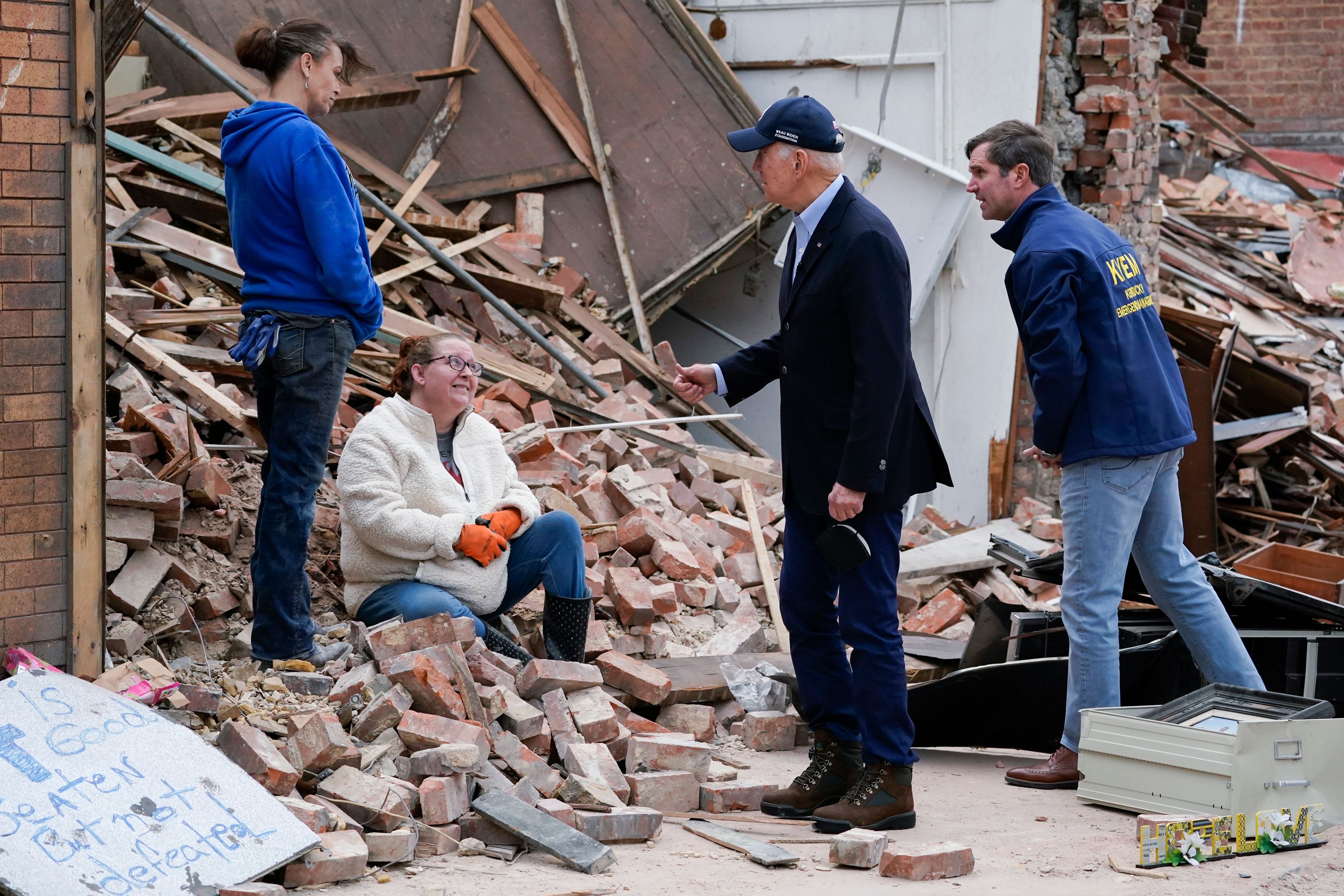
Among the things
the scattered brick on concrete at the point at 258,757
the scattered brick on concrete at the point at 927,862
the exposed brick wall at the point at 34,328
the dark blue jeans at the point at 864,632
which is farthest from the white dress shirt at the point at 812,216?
the exposed brick wall at the point at 34,328

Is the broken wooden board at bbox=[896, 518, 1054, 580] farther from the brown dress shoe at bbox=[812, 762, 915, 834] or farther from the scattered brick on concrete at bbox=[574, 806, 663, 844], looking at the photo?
the scattered brick on concrete at bbox=[574, 806, 663, 844]

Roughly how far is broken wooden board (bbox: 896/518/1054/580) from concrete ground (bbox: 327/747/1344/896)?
2.88 metres

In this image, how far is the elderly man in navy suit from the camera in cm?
370

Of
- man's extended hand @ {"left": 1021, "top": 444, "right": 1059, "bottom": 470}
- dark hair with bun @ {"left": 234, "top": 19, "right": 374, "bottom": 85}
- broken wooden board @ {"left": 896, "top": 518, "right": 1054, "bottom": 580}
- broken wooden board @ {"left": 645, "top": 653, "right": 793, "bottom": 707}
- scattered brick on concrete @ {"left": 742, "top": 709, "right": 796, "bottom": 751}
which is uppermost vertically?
dark hair with bun @ {"left": 234, "top": 19, "right": 374, "bottom": 85}

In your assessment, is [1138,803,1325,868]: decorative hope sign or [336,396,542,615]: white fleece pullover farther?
[336,396,542,615]: white fleece pullover

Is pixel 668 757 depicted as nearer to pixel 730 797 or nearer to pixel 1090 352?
pixel 730 797

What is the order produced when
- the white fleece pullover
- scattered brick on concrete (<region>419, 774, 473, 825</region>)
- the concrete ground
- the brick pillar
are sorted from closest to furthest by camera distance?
1. the concrete ground
2. scattered brick on concrete (<region>419, 774, 473, 825</region>)
3. the white fleece pullover
4. the brick pillar

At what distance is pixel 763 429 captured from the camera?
32.0 ft

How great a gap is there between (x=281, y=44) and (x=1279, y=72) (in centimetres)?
1576

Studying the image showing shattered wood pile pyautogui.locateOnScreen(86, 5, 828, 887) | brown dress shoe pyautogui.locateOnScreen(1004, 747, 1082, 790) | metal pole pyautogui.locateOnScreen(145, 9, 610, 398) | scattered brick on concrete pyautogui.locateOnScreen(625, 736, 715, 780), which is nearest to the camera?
shattered wood pile pyautogui.locateOnScreen(86, 5, 828, 887)

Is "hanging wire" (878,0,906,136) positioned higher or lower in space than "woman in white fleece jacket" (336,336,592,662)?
higher

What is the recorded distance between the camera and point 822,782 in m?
3.98

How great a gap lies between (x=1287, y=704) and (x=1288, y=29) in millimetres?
15028

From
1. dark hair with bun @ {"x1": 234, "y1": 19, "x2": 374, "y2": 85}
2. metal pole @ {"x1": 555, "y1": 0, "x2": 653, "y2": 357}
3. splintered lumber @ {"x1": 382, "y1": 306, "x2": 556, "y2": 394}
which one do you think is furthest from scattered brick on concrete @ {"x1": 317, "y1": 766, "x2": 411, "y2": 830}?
metal pole @ {"x1": 555, "y1": 0, "x2": 653, "y2": 357}
